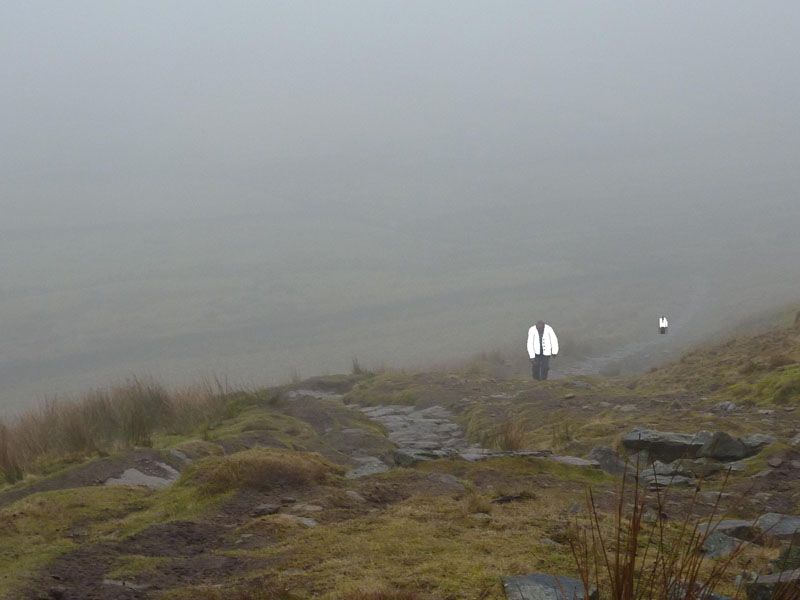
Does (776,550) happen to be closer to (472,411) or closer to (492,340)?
(472,411)

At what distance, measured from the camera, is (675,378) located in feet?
59.5

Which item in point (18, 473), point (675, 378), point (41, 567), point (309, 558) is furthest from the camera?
point (675, 378)

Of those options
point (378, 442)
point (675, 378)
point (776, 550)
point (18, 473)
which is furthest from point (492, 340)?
point (776, 550)

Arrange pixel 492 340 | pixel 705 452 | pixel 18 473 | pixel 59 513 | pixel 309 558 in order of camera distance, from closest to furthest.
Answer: pixel 309 558 → pixel 59 513 → pixel 705 452 → pixel 18 473 → pixel 492 340

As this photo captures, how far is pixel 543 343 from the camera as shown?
74.6ft

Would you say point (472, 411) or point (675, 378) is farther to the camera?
point (675, 378)

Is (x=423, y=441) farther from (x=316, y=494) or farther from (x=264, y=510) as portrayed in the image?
(x=264, y=510)

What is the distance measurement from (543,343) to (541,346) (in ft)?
0.33

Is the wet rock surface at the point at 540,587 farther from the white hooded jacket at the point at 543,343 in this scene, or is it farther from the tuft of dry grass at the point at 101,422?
the white hooded jacket at the point at 543,343

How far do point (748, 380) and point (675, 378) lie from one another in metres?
3.10

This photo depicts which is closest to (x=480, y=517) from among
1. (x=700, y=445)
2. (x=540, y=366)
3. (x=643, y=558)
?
(x=643, y=558)

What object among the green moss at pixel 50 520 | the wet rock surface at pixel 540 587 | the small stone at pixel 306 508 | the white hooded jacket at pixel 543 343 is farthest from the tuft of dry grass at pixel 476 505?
the white hooded jacket at pixel 543 343

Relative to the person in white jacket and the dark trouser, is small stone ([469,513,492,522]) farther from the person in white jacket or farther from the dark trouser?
the dark trouser

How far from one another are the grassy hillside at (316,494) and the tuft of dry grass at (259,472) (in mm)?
16
